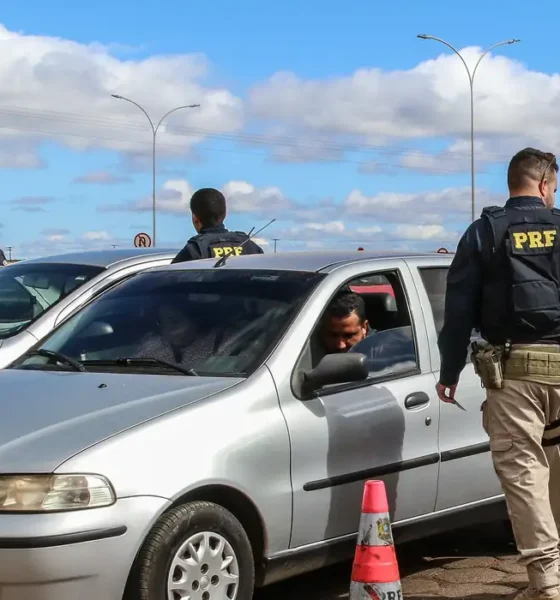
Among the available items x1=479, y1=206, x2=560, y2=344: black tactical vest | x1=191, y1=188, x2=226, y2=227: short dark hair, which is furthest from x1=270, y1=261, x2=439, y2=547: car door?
x1=191, y1=188, x2=226, y2=227: short dark hair

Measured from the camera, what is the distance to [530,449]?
476 centimetres

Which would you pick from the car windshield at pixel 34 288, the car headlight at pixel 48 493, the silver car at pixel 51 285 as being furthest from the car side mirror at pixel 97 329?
the car windshield at pixel 34 288

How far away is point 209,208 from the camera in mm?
7691

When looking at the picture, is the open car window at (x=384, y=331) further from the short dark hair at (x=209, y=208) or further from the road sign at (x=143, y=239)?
the road sign at (x=143, y=239)

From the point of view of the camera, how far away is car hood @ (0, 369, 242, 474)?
396cm

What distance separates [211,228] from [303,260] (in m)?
2.29

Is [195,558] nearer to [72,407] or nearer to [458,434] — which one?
[72,407]

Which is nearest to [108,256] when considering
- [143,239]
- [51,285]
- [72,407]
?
[51,285]

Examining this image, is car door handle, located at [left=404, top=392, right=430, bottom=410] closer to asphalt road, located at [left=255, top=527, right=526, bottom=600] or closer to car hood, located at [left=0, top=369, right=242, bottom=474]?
asphalt road, located at [left=255, top=527, right=526, bottom=600]

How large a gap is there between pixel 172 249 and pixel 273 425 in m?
3.90

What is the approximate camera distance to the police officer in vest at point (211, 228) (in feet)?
24.5

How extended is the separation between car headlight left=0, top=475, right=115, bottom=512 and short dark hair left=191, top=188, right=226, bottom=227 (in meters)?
3.99

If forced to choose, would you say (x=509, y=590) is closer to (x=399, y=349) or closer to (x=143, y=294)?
(x=399, y=349)

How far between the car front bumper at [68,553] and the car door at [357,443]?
900 mm
